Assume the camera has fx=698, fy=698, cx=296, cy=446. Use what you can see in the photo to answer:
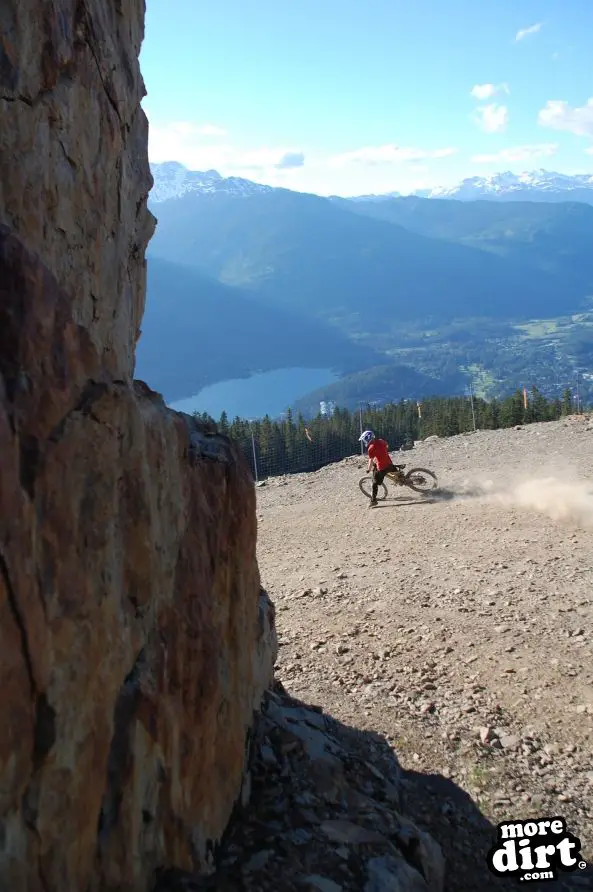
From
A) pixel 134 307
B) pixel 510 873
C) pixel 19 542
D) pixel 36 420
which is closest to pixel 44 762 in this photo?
pixel 19 542

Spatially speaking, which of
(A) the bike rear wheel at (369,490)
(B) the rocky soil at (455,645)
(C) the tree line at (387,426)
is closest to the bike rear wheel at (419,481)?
(B) the rocky soil at (455,645)

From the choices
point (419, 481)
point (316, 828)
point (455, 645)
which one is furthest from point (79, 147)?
point (419, 481)

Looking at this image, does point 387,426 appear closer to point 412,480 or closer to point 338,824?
point 412,480

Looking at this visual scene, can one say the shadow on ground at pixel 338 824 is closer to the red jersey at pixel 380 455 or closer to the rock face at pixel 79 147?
the rock face at pixel 79 147

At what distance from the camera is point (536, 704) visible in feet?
28.7

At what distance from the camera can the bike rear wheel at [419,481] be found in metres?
18.8

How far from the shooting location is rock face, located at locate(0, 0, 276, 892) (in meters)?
3.26

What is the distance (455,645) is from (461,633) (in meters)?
0.43

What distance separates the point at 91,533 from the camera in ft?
12.5

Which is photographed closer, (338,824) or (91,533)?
(91,533)

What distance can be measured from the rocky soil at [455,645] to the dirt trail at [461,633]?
3 centimetres

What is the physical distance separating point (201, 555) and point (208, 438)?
50.9 inches

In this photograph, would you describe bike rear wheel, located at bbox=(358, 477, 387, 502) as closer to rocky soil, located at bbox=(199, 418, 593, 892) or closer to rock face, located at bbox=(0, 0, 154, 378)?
rocky soil, located at bbox=(199, 418, 593, 892)

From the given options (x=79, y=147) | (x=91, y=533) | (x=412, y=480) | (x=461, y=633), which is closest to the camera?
(x=91, y=533)
